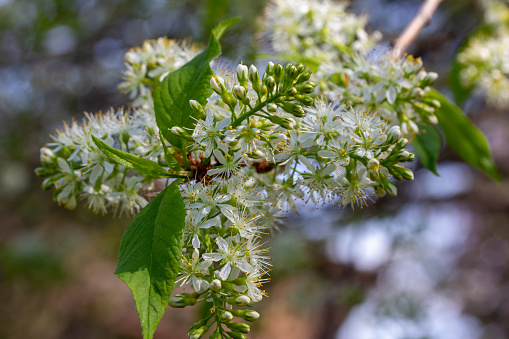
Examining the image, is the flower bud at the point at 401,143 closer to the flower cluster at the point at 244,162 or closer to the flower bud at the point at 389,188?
the flower cluster at the point at 244,162

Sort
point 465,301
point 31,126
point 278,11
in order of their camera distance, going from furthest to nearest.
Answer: point 465,301 < point 31,126 < point 278,11

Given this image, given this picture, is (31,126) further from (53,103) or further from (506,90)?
(506,90)

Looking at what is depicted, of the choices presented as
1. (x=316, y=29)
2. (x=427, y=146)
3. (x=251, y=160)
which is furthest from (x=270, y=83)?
(x=316, y=29)

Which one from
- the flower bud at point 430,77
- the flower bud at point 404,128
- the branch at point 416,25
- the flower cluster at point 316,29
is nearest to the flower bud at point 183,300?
the flower bud at point 404,128

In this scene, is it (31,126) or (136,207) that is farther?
(31,126)

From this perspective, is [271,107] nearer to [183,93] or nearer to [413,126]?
[183,93]

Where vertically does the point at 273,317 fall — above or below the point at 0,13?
below

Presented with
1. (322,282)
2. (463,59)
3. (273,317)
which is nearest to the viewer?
(463,59)

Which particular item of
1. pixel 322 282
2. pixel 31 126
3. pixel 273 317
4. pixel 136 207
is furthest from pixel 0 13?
pixel 273 317
